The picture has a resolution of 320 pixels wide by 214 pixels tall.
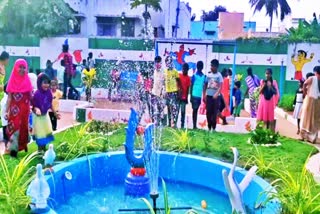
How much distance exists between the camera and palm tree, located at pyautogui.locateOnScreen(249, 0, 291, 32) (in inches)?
1476

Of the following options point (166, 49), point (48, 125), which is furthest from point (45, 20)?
point (48, 125)

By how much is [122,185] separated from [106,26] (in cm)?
1947

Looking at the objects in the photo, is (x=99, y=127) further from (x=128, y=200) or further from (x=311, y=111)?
(x=311, y=111)

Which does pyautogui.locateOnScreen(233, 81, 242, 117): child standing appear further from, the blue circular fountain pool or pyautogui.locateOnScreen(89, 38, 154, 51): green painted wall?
pyautogui.locateOnScreen(89, 38, 154, 51): green painted wall

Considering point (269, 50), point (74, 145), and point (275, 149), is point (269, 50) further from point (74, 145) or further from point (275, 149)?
point (74, 145)

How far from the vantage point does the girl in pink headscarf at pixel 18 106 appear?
250 inches

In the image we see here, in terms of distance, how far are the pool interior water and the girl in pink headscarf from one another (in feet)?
4.07

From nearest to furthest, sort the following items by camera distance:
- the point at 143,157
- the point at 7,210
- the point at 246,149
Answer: the point at 7,210 < the point at 143,157 < the point at 246,149

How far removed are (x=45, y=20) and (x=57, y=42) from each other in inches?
59.6

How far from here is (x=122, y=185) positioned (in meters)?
6.77

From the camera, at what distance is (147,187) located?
6.07 metres

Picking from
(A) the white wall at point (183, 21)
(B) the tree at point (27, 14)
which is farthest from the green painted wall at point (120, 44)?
(A) the white wall at point (183, 21)

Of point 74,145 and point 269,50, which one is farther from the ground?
point 269,50

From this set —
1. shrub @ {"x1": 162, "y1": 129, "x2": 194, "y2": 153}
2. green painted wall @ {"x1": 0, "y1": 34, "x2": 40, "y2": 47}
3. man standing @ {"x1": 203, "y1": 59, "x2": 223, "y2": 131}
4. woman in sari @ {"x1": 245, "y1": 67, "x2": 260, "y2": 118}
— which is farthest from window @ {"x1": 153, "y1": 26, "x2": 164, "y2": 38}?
shrub @ {"x1": 162, "y1": 129, "x2": 194, "y2": 153}
